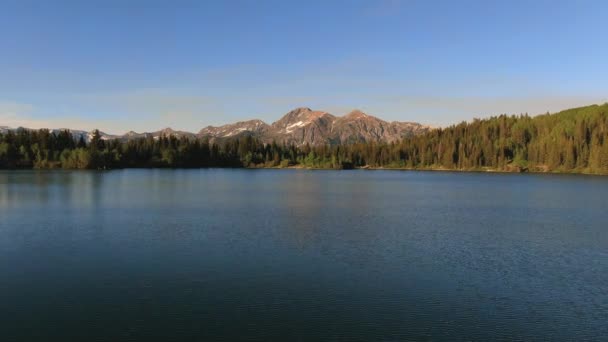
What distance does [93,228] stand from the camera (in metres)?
46.3

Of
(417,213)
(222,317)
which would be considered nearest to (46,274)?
(222,317)

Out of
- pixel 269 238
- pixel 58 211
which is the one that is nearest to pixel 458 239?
pixel 269 238

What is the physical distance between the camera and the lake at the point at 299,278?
2048 cm

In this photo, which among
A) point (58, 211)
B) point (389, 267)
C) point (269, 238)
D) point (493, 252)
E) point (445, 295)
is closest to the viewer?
point (445, 295)

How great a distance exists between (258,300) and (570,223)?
4437 centimetres

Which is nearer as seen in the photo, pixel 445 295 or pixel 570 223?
pixel 445 295

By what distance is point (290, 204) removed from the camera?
7206 centimetres

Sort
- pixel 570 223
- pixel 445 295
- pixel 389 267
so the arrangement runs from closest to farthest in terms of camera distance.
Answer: pixel 445 295
pixel 389 267
pixel 570 223

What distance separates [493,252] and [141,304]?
2675 centimetres

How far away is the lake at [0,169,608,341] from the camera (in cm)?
2048

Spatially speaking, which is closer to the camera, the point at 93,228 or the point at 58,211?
the point at 93,228

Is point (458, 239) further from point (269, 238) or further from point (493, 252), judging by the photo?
point (269, 238)

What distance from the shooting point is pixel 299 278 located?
28.3 meters

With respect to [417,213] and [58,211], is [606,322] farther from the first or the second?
[58,211]
